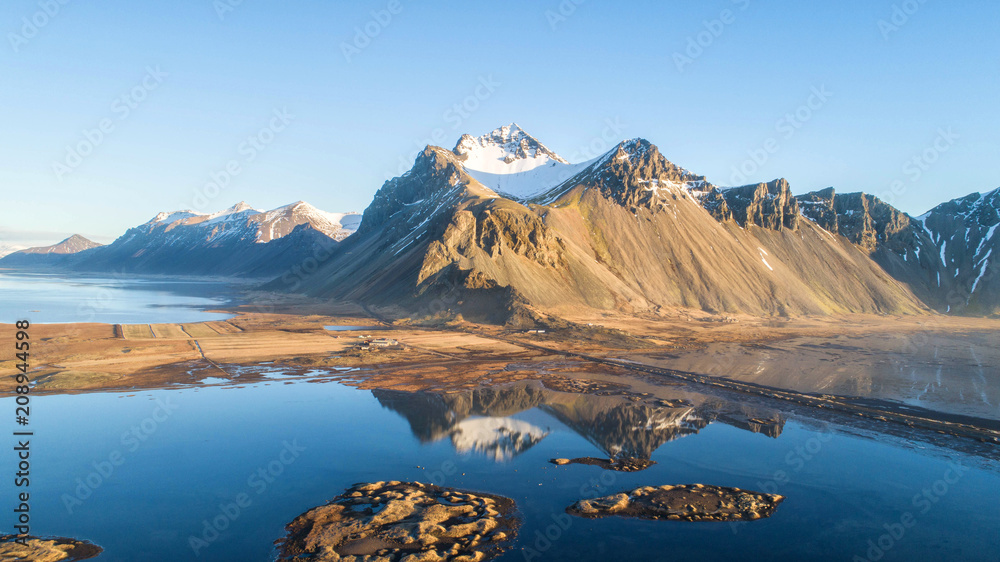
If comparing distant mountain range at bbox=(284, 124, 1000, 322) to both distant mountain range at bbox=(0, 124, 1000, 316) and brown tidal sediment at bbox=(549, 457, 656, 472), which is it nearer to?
distant mountain range at bbox=(0, 124, 1000, 316)

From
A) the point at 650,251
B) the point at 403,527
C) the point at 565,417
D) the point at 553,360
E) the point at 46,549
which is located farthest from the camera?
the point at 650,251

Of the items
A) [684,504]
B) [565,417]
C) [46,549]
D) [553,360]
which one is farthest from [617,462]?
[553,360]

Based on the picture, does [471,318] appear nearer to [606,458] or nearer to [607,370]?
[607,370]

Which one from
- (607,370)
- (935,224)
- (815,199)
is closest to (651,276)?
(607,370)

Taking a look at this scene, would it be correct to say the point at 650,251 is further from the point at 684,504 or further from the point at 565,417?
the point at 684,504

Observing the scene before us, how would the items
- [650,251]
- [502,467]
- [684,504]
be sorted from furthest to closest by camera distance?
[650,251] → [502,467] → [684,504]

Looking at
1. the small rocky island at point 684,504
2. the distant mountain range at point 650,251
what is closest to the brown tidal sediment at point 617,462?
the small rocky island at point 684,504

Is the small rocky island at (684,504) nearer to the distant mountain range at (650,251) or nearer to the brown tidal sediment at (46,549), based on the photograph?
the brown tidal sediment at (46,549)

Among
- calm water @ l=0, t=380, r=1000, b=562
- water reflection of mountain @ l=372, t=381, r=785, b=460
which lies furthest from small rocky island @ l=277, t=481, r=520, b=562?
water reflection of mountain @ l=372, t=381, r=785, b=460
